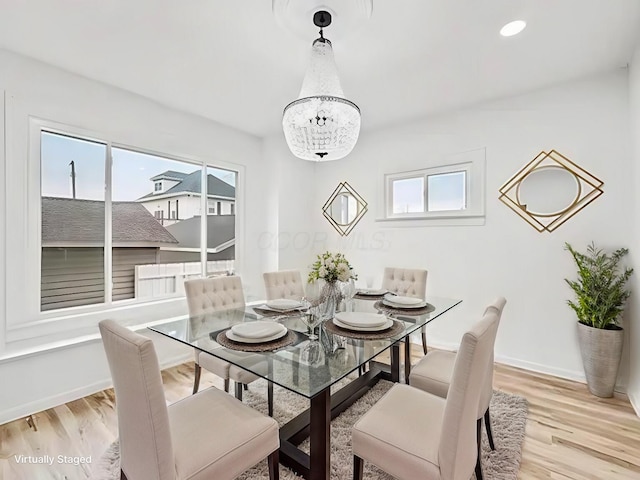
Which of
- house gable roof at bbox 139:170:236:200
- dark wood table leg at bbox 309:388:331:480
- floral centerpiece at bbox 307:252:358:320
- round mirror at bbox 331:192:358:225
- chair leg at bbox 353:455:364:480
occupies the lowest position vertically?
chair leg at bbox 353:455:364:480

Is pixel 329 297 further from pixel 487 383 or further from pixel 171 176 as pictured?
pixel 171 176

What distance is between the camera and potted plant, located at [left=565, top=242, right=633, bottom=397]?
242 centimetres

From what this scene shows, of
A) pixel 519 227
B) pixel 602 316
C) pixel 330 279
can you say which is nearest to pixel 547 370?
pixel 602 316

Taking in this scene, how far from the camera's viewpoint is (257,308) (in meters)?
2.37

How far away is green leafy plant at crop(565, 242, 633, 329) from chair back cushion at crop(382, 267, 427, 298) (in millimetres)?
1216

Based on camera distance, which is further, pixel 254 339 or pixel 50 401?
pixel 50 401

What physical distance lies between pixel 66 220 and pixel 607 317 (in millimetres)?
4501

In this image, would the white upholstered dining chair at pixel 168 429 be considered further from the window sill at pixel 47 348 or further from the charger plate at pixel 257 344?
the window sill at pixel 47 348

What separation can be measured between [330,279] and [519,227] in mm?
2095

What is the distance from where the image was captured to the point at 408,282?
9.96 feet

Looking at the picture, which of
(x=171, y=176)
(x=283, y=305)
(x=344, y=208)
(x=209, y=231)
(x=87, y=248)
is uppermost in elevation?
(x=171, y=176)

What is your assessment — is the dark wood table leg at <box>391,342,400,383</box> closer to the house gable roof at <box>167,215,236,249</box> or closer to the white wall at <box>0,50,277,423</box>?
the white wall at <box>0,50,277,423</box>

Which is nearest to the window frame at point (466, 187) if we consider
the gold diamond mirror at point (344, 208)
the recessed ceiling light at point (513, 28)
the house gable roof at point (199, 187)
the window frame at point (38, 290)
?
the gold diamond mirror at point (344, 208)

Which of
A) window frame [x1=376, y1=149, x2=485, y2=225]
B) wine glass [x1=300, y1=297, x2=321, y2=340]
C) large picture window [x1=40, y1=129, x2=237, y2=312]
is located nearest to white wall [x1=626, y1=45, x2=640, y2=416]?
window frame [x1=376, y1=149, x2=485, y2=225]
